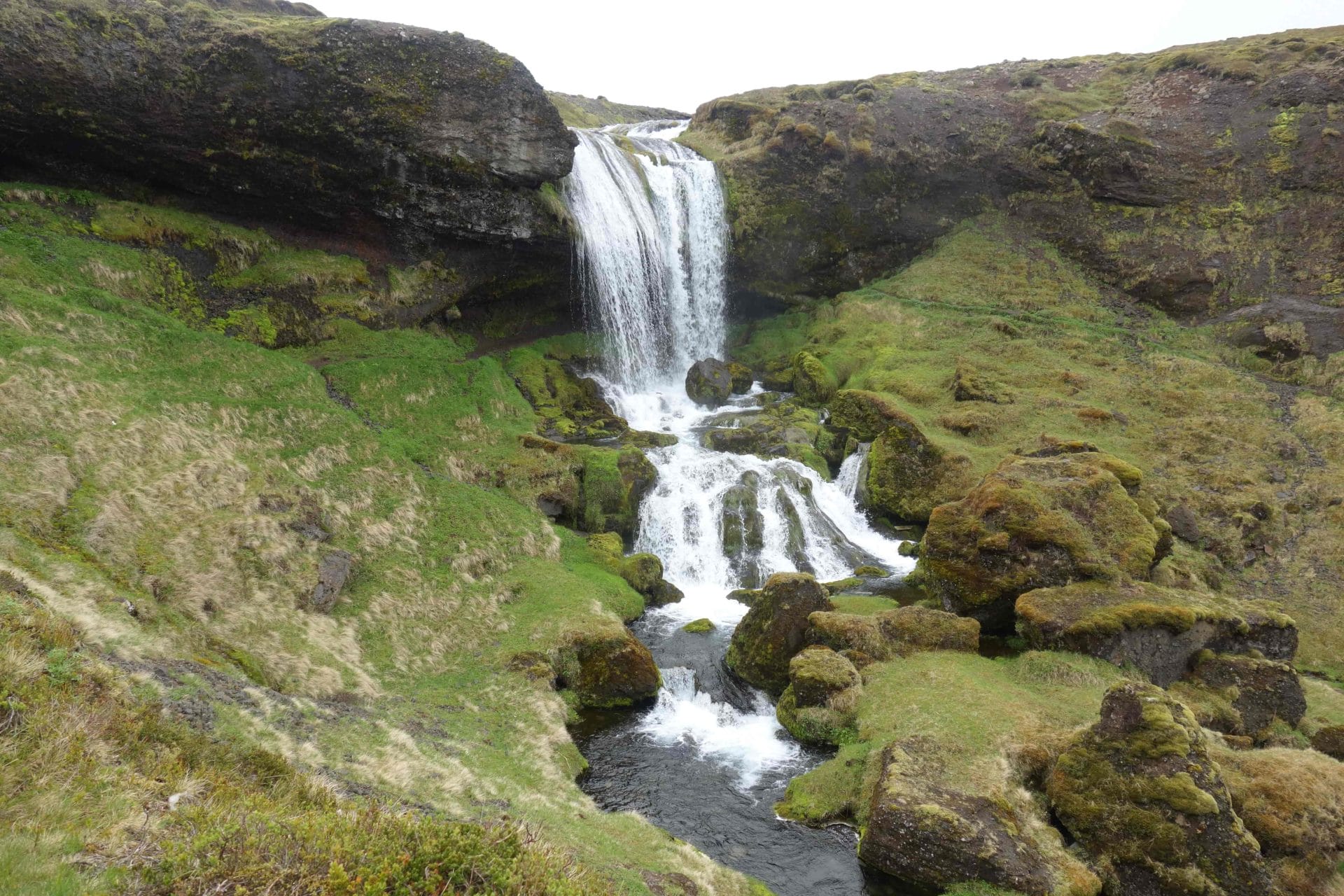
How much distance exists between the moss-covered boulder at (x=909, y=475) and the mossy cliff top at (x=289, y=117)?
74.1 ft

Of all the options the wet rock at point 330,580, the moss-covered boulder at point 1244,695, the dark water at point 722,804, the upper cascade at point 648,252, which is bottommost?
the dark water at point 722,804

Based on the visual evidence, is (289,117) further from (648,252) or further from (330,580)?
(330,580)

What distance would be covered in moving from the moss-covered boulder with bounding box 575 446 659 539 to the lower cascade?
0.69 metres

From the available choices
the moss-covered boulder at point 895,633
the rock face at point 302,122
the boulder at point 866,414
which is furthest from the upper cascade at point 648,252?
the moss-covered boulder at point 895,633

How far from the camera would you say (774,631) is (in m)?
20.6

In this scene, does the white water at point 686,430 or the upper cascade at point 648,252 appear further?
the upper cascade at point 648,252

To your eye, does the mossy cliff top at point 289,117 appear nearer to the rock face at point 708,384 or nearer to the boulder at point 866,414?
the rock face at point 708,384

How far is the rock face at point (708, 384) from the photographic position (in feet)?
141

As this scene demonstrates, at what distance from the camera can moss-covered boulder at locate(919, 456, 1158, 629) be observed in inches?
819

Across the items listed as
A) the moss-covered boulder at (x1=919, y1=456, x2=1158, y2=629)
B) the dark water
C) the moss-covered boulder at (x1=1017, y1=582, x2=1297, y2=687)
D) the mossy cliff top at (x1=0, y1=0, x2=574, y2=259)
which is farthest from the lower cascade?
the moss-covered boulder at (x1=1017, y1=582, x2=1297, y2=687)

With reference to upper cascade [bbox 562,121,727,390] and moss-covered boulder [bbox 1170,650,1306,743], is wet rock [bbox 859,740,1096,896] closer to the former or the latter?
moss-covered boulder [bbox 1170,650,1306,743]

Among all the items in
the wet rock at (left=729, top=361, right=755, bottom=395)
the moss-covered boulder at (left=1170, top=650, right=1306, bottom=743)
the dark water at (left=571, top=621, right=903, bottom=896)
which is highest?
the wet rock at (left=729, top=361, right=755, bottom=395)

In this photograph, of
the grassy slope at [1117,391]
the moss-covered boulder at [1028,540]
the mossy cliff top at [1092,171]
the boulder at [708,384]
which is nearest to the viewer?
the moss-covered boulder at [1028,540]

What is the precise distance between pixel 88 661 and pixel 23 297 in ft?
62.7
